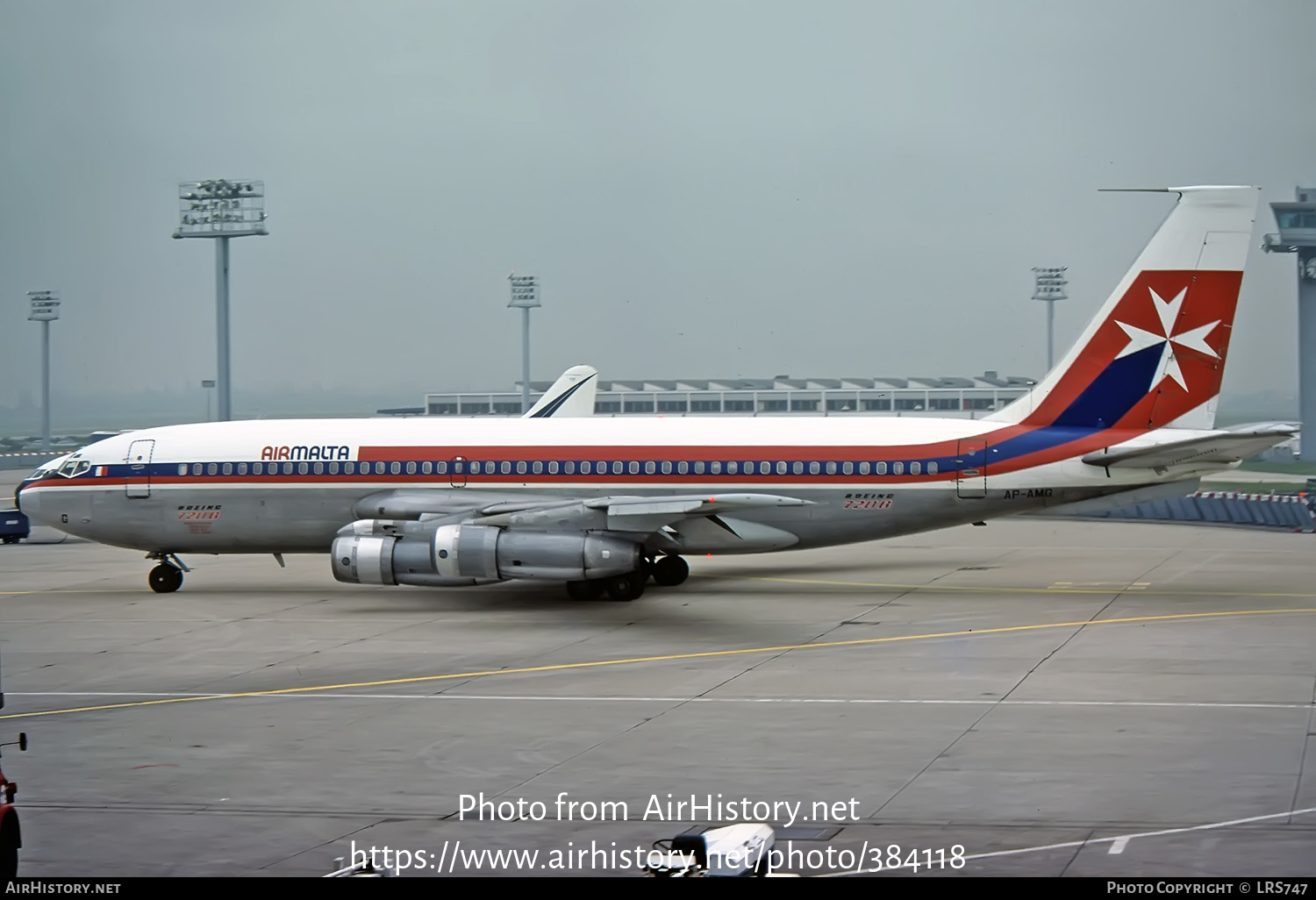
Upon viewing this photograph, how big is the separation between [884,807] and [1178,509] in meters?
43.5

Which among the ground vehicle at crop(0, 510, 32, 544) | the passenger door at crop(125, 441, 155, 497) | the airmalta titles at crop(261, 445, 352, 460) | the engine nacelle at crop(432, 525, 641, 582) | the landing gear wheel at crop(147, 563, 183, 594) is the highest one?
the airmalta titles at crop(261, 445, 352, 460)

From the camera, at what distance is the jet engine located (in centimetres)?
2955

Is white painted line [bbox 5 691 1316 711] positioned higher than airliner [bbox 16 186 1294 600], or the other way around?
airliner [bbox 16 186 1294 600]

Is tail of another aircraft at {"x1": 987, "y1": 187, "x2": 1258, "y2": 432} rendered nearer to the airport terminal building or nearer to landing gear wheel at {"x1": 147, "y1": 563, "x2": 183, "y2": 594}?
landing gear wheel at {"x1": 147, "y1": 563, "x2": 183, "y2": 594}

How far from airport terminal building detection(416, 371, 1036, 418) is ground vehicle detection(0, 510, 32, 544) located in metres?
43.2

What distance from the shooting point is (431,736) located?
60.4 ft

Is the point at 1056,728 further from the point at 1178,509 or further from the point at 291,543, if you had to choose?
the point at 1178,509

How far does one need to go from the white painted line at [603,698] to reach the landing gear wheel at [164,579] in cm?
1270

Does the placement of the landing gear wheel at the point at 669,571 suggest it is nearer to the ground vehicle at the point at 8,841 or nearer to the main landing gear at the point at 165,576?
the main landing gear at the point at 165,576

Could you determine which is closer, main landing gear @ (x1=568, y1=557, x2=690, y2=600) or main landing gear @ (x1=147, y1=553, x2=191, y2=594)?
main landing gear @ (x1=568, y1=557, x2=690, y2=600)

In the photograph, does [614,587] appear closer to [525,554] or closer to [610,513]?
[610,513]

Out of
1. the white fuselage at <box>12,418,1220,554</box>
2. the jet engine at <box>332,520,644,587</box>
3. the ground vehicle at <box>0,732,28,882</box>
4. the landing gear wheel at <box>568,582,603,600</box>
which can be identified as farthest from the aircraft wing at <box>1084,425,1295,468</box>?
the ground vehicle at <box>0,732,28,882</box>

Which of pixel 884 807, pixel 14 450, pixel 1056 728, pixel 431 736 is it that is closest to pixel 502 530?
pixel 431 736

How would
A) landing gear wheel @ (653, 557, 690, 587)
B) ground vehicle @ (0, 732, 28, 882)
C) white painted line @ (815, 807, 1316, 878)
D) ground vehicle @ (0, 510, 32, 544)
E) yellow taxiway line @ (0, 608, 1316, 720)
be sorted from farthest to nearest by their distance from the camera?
ground vehicle @ (0, 510, 32, 544) < landing gear wheel @ (653, 557, 690, 587) < yellow taxiway line @ (0, 608, 1316, 720) < white painted line @ (815, 807, 1316, 878) < ground vehicle @ (0, 732, 28, 882)
